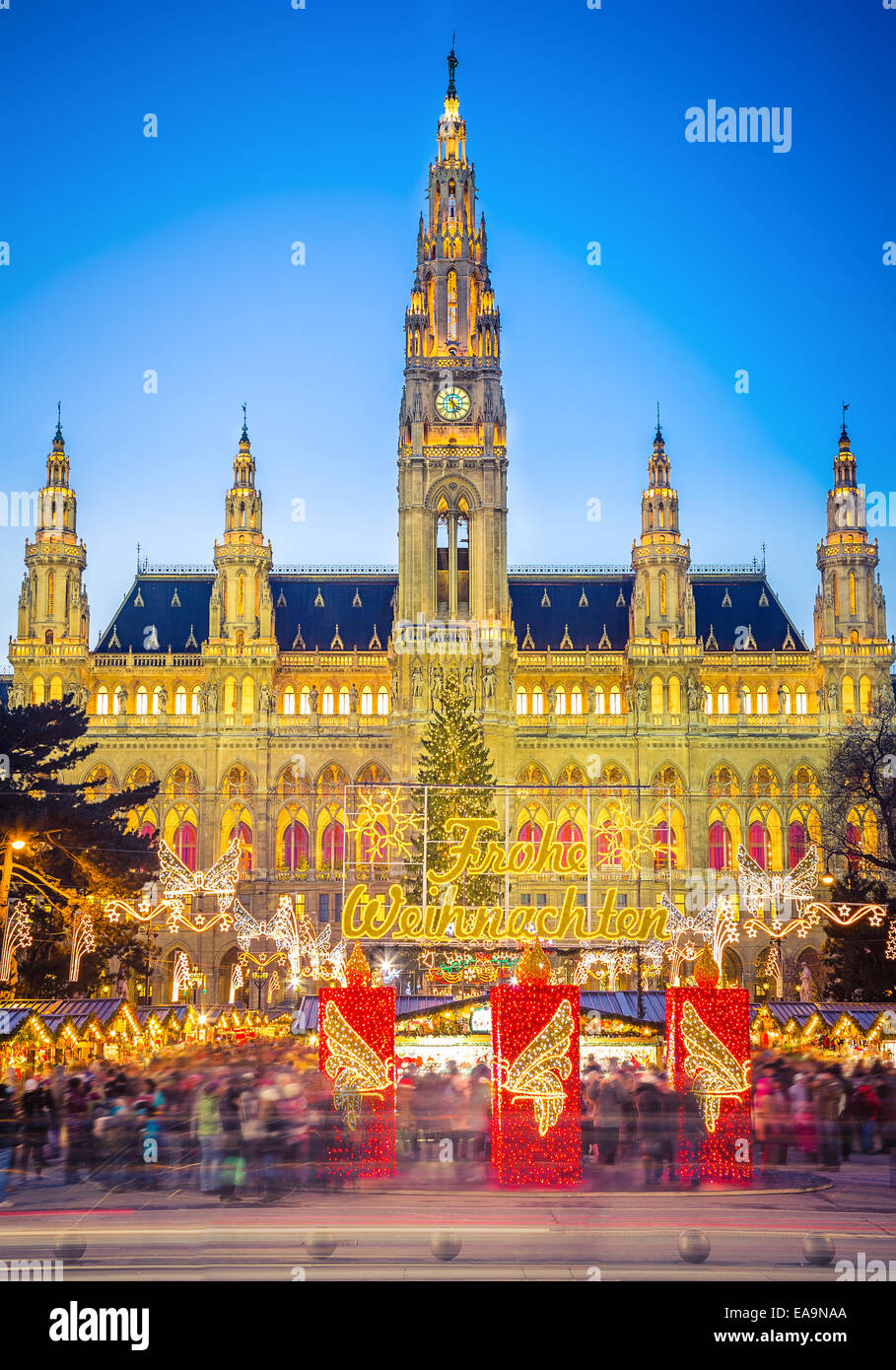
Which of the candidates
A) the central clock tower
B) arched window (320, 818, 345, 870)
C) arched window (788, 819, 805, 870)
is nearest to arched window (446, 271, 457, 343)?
the central clock tower

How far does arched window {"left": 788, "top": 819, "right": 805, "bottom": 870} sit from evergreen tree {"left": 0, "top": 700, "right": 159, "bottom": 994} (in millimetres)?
45778

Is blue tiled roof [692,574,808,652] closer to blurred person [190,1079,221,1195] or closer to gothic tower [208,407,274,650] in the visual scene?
gothic tower [208,407,274,650]

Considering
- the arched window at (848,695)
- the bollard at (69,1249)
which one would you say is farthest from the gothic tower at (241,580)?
the bollard at (69,1249)

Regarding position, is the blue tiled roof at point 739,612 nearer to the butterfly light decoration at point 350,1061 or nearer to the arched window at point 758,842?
the arched window at point 758,842

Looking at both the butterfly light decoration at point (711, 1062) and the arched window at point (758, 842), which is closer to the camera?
the butterfly light decoration at point (711, 1062)

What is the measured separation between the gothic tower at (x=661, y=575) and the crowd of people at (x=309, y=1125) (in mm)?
55805

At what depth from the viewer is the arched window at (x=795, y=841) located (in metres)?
87.3

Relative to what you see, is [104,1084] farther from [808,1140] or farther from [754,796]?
[754,796]

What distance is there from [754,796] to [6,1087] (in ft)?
208

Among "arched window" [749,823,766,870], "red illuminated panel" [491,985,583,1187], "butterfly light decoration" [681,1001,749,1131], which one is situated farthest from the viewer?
"arched window" [749,823,766,870]

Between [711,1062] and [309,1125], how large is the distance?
8.60 metres

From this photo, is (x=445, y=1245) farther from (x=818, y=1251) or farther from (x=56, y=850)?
(x=56, y=850)

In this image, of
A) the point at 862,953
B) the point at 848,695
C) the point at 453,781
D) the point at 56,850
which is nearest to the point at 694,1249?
the point at 56,850

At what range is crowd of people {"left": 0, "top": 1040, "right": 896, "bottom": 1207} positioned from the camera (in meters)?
25.8
